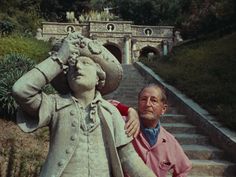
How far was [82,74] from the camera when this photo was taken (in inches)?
94.1

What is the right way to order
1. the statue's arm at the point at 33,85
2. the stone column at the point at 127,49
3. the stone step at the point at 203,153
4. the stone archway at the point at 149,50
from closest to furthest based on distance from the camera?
the statue's arm at the point at 33,85, the stone step at the point at 203,153, the stone column at the point at 127,49, the stone archway at the point at 149,50

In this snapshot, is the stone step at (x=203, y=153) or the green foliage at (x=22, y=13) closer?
the stone step at (x=203, y=153)

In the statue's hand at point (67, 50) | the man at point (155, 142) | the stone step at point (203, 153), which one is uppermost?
the statue's hand at point (67, 50)

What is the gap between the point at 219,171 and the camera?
5531 mm

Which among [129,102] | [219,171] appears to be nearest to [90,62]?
[219,171]

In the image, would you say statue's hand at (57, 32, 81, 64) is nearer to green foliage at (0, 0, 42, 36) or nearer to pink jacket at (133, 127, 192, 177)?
pink jacket at (133, 127, 192, 177)

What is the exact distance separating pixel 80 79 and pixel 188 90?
6.73 meters

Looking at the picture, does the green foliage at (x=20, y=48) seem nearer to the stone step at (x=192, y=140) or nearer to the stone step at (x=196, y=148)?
the stone step at (x=196, y=148)

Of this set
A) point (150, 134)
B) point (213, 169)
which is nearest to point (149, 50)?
point (213, 169)

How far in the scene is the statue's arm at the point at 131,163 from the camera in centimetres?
239

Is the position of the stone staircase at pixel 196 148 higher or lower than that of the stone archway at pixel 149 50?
lower

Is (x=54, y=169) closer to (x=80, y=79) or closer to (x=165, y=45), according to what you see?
(x=80, y=79)

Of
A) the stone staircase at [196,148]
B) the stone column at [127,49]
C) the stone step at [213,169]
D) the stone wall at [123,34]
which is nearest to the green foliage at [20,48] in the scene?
the stone staircase at [196,148]

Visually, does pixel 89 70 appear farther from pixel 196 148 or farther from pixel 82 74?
pixel 196 148
